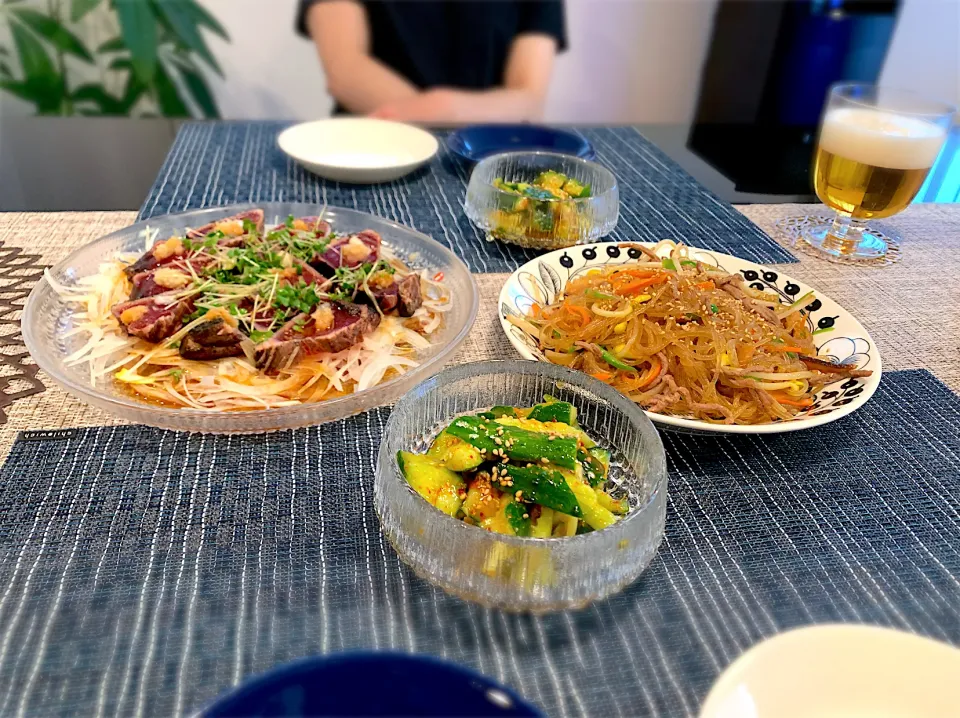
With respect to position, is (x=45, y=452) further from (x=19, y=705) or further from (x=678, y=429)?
(x=678, y=429)

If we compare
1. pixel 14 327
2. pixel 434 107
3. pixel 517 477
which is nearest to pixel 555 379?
pixel 517 477

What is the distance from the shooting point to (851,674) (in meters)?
0.60

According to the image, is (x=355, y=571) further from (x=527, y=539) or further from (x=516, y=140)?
(x=516, y=140)

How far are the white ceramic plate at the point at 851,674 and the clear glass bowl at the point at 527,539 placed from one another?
17 centimetres

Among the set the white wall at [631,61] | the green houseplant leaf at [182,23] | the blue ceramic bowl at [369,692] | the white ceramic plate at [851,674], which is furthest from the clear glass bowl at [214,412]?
the white wall at [631,61]

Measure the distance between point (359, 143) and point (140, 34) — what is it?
280cm

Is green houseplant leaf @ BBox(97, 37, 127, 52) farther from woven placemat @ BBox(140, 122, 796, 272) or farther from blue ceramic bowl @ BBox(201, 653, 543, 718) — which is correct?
blue ceramic bowl @ BBox(201, 653, 543, 718)

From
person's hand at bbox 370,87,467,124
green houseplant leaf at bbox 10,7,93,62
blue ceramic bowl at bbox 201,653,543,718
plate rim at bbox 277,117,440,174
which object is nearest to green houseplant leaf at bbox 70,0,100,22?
green houseplant leaf at bbox 10,7,93,62

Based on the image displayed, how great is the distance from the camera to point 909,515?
89 cm

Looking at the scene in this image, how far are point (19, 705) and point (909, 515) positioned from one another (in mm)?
997

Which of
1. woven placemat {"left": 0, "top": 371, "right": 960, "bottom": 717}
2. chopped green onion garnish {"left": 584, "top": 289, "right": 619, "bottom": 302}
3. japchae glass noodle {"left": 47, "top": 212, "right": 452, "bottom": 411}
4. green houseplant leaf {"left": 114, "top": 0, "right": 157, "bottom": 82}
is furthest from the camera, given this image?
green houseplant leaf {"left": 114, "top": 0, "right": 157, "bottom": 82}

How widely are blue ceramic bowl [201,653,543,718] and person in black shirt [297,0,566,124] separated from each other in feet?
10.0

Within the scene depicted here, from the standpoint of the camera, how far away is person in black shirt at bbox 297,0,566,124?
3.47 meters

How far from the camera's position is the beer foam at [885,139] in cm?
150
